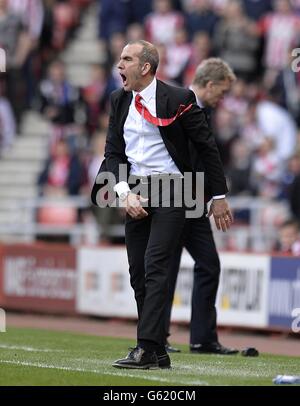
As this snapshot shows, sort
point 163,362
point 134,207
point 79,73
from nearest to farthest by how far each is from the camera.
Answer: point 134,207
point 163,362
point 79,73

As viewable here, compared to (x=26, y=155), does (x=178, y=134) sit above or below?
above

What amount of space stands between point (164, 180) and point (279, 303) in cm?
592

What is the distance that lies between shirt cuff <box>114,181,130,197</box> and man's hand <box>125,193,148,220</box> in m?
0.06

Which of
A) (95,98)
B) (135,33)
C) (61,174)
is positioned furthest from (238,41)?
(61,174)

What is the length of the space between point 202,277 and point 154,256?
7.19ft

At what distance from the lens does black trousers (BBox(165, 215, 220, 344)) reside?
10.9 meters

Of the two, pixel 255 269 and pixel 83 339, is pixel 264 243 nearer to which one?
pixel 255 269

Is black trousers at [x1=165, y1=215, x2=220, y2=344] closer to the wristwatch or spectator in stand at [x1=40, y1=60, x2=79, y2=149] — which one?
the wristwatch

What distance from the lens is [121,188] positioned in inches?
356

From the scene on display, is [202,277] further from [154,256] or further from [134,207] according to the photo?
[134,207]

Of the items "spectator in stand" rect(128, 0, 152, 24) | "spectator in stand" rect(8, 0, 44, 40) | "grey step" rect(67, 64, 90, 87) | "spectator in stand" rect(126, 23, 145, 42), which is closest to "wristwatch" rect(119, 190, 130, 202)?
"spectator in stand" rect(126, 23, 145, 42)

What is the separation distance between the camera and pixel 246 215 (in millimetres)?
16797

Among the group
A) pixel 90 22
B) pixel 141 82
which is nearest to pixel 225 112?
pixel 90 22

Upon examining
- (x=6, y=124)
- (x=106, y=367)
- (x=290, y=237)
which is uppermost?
(x=6, y=124)
